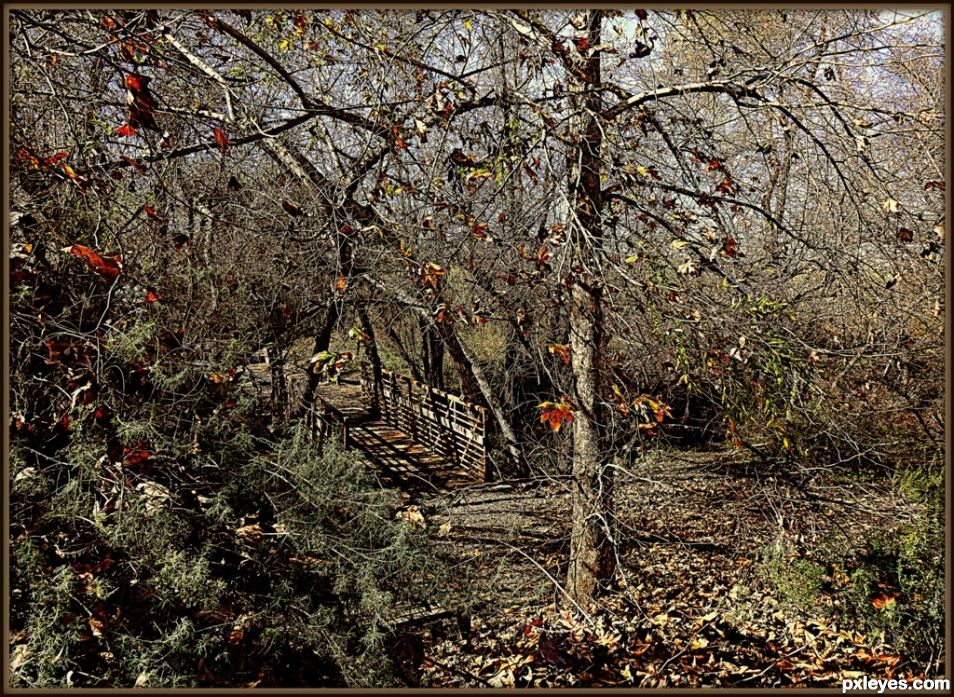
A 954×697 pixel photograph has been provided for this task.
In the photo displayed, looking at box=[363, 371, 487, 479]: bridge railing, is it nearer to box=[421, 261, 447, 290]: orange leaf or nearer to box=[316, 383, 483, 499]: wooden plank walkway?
box=[316, 383, 483, 499]: wooden plank walkway

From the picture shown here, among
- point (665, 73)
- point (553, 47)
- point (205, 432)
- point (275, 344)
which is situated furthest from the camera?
point (275, 344)

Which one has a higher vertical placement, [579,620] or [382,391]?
[382,391]

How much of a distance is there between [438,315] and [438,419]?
5.32 meters

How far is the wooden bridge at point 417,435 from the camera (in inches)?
317

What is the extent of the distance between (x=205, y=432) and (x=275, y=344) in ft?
11.2

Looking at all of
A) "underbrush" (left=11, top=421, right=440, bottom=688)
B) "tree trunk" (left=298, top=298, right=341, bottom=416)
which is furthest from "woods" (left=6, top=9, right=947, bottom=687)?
"tree trunk" (left=298, top=298, right=341, bottom=416)

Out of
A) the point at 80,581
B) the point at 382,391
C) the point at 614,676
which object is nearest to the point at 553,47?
the point at 80,581

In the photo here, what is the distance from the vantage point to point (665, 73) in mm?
5195

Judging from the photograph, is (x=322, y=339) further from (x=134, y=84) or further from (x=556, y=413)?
(x=134, y=84)

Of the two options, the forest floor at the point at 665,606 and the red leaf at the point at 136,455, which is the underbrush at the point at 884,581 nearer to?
the forest floor at the point at 665,606

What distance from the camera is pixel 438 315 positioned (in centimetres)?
394

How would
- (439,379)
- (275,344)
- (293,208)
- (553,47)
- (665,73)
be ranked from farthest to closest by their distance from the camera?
(439,379)
(275,344)
(665,73)
(293,208)
(553,47)

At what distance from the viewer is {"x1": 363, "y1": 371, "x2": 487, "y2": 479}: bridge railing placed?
8.31m

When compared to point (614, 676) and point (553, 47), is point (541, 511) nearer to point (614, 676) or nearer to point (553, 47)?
point (614, 676)
